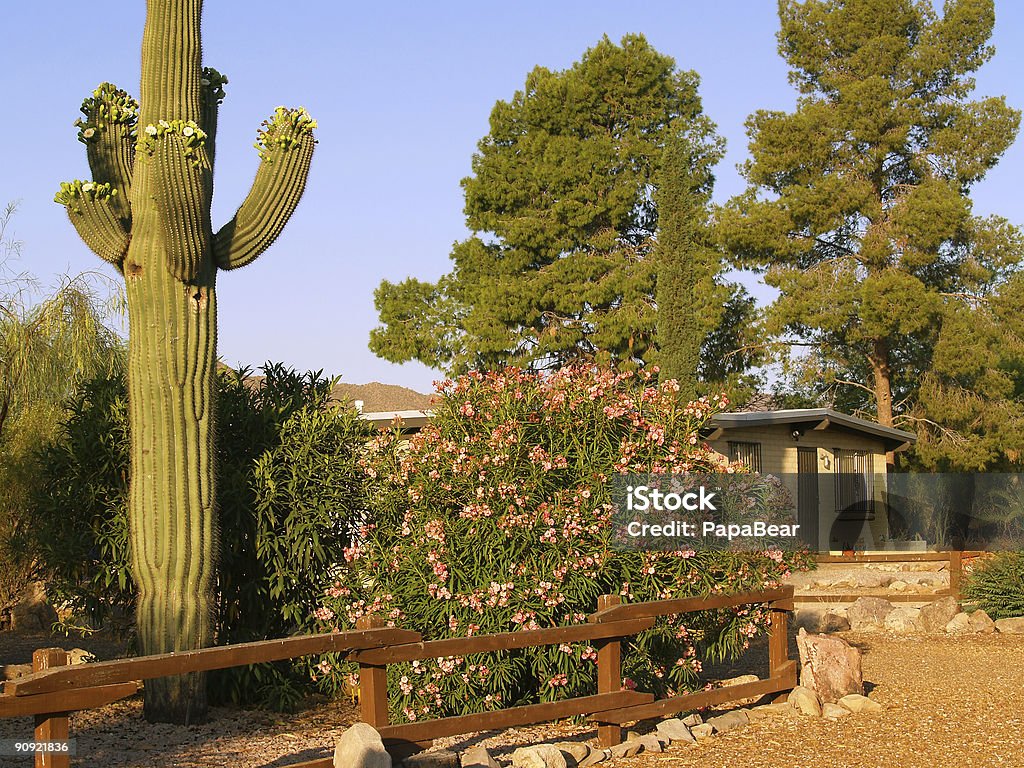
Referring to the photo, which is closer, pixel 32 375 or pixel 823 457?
pixel 32 375

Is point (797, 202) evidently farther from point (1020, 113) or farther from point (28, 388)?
point (28, 388)

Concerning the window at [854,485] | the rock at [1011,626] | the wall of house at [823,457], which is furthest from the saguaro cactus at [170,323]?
the window at [854,485]

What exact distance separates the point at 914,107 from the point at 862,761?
26057 millimetres

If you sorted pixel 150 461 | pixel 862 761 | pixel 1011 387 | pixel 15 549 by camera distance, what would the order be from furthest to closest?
pixel 1011 387
pixel 15 549
pixel 150 461
pixel 862 761

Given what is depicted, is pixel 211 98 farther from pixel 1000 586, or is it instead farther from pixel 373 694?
pixel 1000 586

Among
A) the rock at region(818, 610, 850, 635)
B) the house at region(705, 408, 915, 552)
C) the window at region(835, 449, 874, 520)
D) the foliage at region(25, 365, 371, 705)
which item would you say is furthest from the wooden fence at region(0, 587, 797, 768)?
the window at region(835, 449, 874, 520)

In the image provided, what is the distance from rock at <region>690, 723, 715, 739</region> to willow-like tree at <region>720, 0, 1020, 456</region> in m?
21.6

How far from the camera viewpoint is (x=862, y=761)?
7586mm

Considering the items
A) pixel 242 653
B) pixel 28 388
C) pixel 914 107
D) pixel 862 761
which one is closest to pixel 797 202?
pixel 914 107

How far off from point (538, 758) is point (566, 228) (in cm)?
2503

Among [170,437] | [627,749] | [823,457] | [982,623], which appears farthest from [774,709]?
[823,457]

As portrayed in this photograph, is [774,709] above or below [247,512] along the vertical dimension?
below

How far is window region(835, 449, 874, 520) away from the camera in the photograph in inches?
1027

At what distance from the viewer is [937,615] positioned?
1426 centimetres
